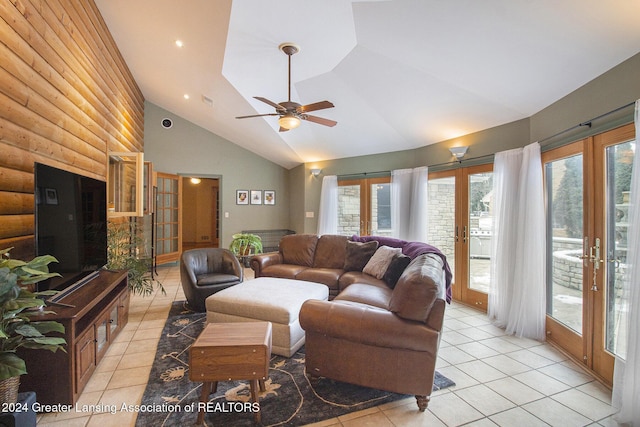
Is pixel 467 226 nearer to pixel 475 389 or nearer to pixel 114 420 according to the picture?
pixel 475 389

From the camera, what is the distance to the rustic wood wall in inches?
80.7

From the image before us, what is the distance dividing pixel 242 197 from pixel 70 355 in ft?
19.1

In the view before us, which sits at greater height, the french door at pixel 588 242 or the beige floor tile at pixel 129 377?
the french door at pixel 588 242

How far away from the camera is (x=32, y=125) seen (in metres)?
2.31

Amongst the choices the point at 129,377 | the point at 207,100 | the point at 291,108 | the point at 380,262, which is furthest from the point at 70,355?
the point at 207,100

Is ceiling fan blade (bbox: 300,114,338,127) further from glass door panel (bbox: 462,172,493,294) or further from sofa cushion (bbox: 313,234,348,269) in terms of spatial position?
glass door panel (bbox: 462,172,493,294)

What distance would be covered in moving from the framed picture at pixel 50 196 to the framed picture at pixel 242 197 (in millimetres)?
5352

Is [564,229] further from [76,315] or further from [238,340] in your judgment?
[76,315]

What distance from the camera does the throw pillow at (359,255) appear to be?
4246 mm

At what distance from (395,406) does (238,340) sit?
1170 mm

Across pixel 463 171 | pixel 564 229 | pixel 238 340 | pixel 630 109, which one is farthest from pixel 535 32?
pixel 238 340

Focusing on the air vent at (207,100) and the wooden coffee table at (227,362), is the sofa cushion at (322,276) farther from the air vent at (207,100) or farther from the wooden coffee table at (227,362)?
the air vent at (207,100)

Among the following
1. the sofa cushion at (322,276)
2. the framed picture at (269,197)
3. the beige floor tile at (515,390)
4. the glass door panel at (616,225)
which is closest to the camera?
the beige floor tile at (515,390)

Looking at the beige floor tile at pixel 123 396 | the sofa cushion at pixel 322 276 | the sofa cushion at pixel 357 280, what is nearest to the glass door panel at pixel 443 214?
the sofa cushion at pixel 357 280
